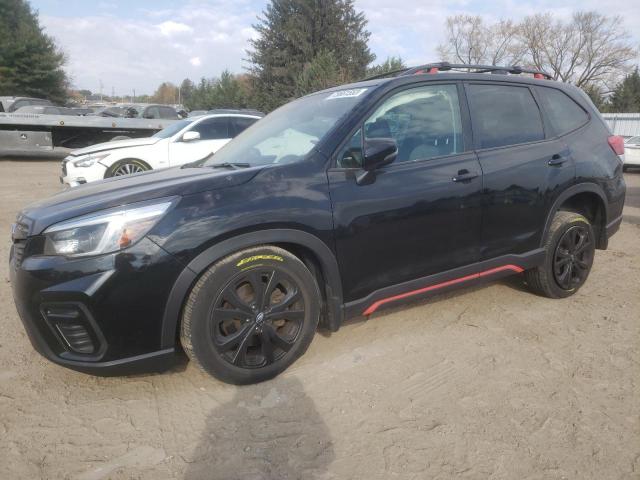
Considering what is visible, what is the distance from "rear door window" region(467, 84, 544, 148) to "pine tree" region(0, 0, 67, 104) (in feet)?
136

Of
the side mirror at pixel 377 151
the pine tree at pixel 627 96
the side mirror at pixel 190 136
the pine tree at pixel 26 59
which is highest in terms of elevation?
the pine tree at pixel 26 59

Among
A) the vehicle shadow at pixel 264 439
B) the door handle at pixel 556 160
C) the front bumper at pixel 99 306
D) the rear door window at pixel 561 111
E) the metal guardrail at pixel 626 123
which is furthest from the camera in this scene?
the metal guardrail at pixel 626 123

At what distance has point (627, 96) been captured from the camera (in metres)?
39.7

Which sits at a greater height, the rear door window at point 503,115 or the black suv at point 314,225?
the rear door window at point 503,115

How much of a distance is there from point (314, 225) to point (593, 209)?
278 centimetres

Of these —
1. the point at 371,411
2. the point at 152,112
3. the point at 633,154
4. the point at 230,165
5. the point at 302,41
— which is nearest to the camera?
the point at 371,411

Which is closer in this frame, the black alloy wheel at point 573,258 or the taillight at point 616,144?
the black alloy wheel at point 573,258

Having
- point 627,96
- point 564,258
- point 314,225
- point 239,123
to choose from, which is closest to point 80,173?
point 239,123

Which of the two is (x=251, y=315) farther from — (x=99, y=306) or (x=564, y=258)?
(x=564, y=258)

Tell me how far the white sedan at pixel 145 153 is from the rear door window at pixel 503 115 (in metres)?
5.48

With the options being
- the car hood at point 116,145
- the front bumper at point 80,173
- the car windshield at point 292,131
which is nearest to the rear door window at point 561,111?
the car windshield at point 292,131

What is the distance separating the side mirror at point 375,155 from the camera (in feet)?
8.79

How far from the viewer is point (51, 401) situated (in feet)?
8.42

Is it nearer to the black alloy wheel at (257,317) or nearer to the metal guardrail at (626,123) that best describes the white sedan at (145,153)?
the black alloy wheel at (257,317)
